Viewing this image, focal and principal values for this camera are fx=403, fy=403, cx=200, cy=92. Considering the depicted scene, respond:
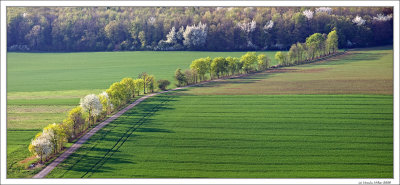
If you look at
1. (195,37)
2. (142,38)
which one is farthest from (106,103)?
(142,38)

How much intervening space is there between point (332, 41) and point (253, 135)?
1961 inches

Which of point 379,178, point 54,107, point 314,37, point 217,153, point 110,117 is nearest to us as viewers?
point 379,178

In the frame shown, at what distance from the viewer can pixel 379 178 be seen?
38656mm

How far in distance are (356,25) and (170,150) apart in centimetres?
6054

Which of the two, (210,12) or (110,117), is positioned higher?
(210,12)

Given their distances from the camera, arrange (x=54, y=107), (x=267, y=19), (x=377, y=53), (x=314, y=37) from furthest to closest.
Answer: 1. (x=267, y=19)
2. (x=314, y=37)
3. (x=377, y=53)
4. (x=54, y=107)

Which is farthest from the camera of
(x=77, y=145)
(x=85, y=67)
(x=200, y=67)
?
(x=85, y=67)

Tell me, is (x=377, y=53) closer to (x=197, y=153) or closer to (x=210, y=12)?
(x=210, y=12)

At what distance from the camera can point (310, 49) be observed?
289ft

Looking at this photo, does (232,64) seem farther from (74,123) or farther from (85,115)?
(74,123)

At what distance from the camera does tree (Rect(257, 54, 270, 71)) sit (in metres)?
82.3

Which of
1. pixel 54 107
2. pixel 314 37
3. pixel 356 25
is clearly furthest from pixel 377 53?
pixel 54 107

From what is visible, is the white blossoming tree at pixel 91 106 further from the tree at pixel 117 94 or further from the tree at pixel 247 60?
the tree at pixel 247 60

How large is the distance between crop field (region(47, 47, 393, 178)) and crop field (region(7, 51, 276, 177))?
992cm
